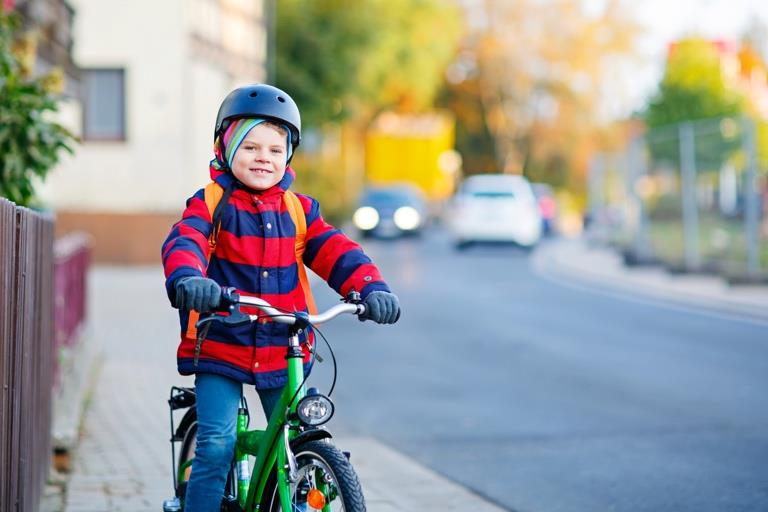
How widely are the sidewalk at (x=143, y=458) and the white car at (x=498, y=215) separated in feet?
73.6

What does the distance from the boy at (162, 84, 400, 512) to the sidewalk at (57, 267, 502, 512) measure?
75.7 inches

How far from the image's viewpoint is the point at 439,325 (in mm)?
17422

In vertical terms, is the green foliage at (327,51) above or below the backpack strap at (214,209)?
above

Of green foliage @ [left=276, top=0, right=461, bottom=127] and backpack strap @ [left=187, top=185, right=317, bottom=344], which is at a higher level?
green foliage @ [left=276, top=0, right=461, bottom=127]

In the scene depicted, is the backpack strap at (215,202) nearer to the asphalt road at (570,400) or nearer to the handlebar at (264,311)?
the handlebar at (264,311)

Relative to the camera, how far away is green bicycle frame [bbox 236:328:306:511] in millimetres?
4559

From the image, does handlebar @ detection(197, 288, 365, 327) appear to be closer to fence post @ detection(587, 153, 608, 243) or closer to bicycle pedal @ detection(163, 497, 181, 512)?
bicycle pedal @ detection(163, 497, 181, 512)

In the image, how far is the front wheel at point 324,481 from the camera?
4.35 m

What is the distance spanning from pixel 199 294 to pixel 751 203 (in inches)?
731

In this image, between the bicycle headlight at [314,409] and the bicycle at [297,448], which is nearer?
the bicycle at [297,448]

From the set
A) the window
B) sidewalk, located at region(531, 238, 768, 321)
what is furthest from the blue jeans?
the window

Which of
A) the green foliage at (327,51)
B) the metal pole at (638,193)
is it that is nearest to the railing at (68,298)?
the metal pole at (638,193)

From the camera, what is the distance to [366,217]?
42.4 meters

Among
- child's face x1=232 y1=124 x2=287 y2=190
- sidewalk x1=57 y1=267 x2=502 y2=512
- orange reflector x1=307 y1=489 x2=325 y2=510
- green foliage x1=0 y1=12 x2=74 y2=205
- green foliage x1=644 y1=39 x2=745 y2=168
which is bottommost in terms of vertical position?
sidewalk x1=57 y1=267 x2=502 y2=512
